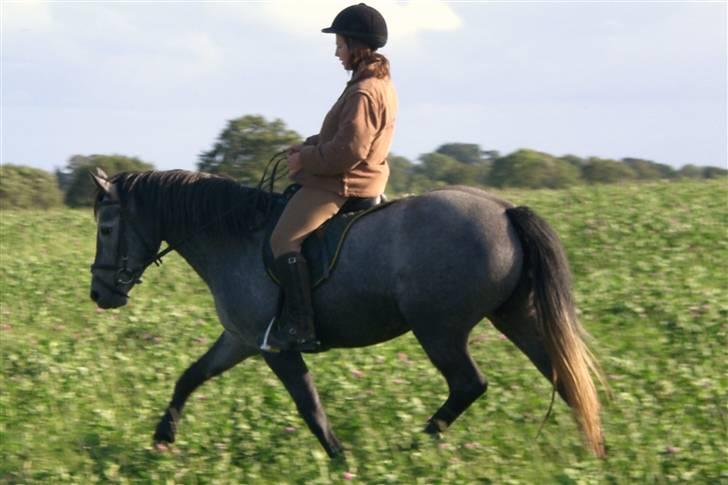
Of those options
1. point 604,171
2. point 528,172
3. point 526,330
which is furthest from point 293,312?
point 604,171

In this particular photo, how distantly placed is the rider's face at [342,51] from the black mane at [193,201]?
1062 mm

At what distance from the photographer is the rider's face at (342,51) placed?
661cm

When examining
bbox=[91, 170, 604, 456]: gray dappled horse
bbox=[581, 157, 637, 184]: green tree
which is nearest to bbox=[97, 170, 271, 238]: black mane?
bbox=[91, 170, 604, 456]: gray dappled horse

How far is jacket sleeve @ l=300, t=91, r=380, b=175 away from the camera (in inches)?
251

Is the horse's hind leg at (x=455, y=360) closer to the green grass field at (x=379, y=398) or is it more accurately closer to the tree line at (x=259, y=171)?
the green grass field at (x=379, y=398)

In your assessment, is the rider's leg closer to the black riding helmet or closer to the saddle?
the saddle

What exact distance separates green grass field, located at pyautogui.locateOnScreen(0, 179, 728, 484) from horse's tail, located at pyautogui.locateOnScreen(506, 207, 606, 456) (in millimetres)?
309

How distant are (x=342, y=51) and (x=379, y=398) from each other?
2652 mm

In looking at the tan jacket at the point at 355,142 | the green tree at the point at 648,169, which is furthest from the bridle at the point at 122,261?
the green tree at the point at 648,169

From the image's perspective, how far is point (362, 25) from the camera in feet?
21.4

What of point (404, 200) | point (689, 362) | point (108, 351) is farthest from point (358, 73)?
point (108, 351)

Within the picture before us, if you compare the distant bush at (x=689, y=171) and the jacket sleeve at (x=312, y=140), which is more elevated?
the distant bush at (x=689, y=171)

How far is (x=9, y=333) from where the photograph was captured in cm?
1086

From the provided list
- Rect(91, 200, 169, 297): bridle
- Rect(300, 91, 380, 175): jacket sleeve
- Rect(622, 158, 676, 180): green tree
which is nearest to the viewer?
Rect(300, 91, 380, 175): jacket sleeve
